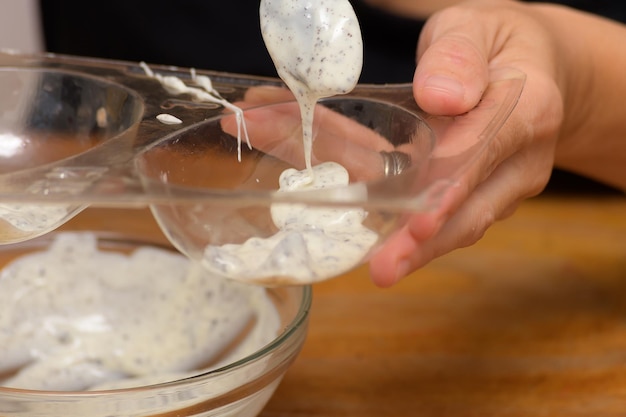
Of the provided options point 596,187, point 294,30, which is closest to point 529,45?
point 294,30

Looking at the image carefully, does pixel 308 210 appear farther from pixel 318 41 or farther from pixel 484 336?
pixel 484 336

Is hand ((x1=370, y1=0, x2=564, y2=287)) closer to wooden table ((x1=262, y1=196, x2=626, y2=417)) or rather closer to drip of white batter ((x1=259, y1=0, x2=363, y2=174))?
drip of white batter ((x1=259, y1=0, x2=363, y2=174))

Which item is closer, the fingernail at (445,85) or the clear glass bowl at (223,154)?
the clear glass bowl at (223,154)

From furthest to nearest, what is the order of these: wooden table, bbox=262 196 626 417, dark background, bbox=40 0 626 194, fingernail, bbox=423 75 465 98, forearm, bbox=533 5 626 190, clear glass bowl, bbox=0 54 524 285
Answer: dark background, bbox=40 0 626 194, forearm, bbox=533 5 626 190, wooden table, bbox=262 196 626 417, fingernail, bbox=423 75 465 98, clear glass bowl, bbox=0 54 524 285

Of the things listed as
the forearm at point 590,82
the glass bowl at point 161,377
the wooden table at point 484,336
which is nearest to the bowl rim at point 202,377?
the glass bowl at point 161,377

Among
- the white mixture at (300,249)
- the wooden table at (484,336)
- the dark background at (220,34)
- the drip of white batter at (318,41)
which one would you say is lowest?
the wooden table at (484,336)

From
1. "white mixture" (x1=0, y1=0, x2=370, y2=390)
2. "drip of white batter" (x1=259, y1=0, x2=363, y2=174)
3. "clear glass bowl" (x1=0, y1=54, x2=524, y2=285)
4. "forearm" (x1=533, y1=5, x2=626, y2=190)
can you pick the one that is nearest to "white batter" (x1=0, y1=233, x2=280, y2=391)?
"white mixture" (x1=0, y1=0, x2=370, y2=390)

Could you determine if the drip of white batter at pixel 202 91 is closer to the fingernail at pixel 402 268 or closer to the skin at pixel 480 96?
the skin at pixel 480 96
